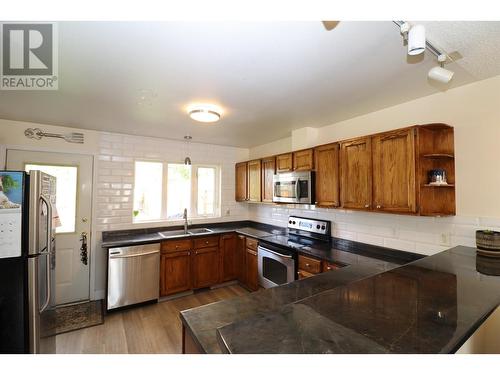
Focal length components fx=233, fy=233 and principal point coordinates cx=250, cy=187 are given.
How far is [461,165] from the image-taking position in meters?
1.94

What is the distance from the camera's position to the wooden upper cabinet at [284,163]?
10.4 ft

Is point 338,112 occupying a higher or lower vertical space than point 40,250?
higher

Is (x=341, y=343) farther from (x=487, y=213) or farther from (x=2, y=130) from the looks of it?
(x=2, y=130)

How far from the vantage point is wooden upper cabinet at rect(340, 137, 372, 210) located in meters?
2.23

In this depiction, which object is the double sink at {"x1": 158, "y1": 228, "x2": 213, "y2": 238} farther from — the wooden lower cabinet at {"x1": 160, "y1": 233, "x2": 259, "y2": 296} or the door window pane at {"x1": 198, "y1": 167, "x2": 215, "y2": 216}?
the door window pane at {"x1": 198, "y1": 167, "x2": 215, "y2": 216}

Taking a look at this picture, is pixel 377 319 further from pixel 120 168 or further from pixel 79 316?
pixel 120 168

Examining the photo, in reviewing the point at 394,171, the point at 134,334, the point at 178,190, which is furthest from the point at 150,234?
the point at 394,171

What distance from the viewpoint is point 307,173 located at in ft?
9.28

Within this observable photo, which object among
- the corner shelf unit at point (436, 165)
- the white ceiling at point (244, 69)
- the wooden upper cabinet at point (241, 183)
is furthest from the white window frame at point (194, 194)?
the corner shelf unit at point (436, 165)

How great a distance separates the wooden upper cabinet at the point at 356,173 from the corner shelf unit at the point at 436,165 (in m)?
0.41

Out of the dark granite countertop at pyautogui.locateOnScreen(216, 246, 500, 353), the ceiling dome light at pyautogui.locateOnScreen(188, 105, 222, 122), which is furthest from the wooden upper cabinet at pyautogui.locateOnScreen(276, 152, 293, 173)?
the dark granite countertop at pyautogui.locateOnScreen(216, 246, 500, 353)

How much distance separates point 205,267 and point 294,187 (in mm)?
1835

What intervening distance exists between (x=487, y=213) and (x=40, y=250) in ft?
11.0
